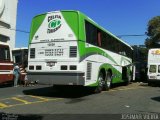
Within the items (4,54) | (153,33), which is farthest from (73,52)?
(153,33)

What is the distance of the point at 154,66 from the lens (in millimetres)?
30359

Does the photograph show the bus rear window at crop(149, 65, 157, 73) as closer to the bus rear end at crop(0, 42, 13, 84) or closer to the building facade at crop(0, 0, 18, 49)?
the bus rear end at crop(0, 42, 13, 84)

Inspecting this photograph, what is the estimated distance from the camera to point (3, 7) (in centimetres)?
3631

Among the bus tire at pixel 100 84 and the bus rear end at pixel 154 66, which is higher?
the bus rear end at pixel 154 66

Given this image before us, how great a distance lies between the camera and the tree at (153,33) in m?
51.9

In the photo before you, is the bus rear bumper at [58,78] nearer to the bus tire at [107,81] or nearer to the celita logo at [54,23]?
the celita logo at [54,23]

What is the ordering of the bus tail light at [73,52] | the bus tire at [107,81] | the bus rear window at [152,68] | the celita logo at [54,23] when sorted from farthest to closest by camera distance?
Answer: the bus rear window at [152,68]
the bus tire at [107,81]
the celita logo at [54,23]
the bus tail light at [73,52]

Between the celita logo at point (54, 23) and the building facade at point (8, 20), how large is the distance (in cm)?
1904

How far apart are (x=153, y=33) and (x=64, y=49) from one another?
37.4m

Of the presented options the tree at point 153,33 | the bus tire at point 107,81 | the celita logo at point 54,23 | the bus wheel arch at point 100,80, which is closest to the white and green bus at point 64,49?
the celita logo at point 54,23

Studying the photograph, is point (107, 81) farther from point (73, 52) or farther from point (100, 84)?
point (73, 52)

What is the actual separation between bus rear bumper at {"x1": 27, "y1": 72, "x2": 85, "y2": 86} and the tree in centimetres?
3565

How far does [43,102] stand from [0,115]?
153 inches

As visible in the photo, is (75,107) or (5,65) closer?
(75,107)
